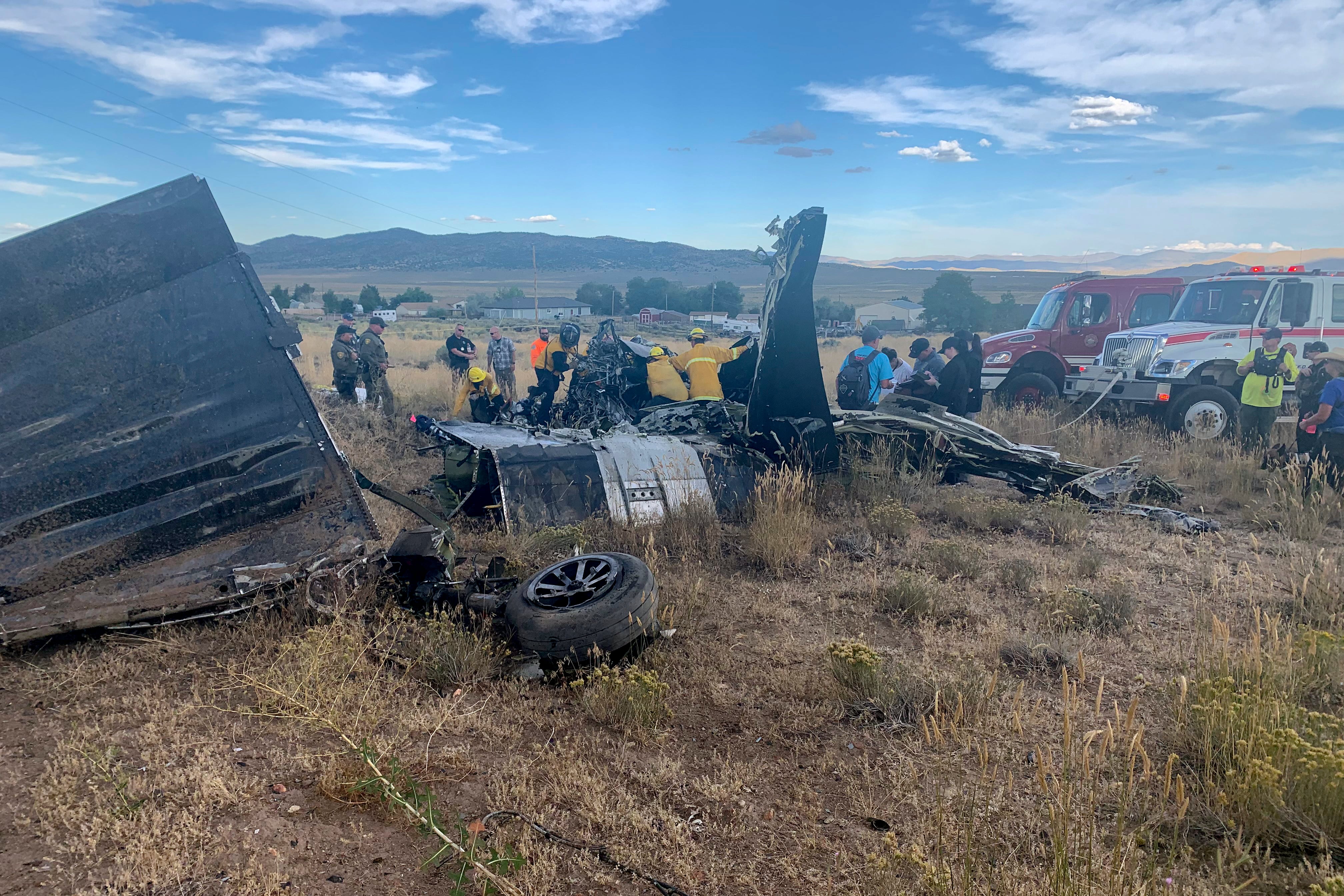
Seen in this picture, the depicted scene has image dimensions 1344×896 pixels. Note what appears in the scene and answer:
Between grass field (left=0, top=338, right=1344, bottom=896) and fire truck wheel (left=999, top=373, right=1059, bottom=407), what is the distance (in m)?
7.55

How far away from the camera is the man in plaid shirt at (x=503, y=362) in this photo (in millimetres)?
14219

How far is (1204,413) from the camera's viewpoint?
10.8 metres

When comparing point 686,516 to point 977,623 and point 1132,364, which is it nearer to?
point 977,623

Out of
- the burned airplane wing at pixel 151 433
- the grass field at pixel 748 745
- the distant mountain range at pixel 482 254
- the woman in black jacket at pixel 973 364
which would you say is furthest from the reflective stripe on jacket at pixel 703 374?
the distant mountain range at pixel 482 254

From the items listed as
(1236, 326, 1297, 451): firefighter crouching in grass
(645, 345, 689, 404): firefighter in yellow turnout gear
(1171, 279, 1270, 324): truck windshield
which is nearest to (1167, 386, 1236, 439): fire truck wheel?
(1236, 326, 1297, 451): firefighter crouching in grass

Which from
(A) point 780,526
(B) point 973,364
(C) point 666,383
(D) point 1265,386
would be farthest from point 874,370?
(D) point 1265,386

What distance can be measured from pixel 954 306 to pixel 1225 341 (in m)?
38.8

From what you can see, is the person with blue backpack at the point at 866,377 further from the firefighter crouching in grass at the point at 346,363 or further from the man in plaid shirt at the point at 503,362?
the firefighter crouching in grass at the point at 346,363

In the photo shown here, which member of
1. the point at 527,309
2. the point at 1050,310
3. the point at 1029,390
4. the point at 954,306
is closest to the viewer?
the point at 1029,390

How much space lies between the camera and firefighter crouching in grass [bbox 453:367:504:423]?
33.3ft

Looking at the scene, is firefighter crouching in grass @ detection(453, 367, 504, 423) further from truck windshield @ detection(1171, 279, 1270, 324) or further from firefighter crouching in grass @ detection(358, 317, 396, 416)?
truck windshield @ detection(1171, 279, 1270, 324)

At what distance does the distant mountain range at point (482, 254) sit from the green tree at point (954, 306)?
92.1 metres

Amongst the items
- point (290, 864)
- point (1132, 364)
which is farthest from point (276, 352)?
point (1132, 364)

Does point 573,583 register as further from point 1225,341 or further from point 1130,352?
point 1225,341
